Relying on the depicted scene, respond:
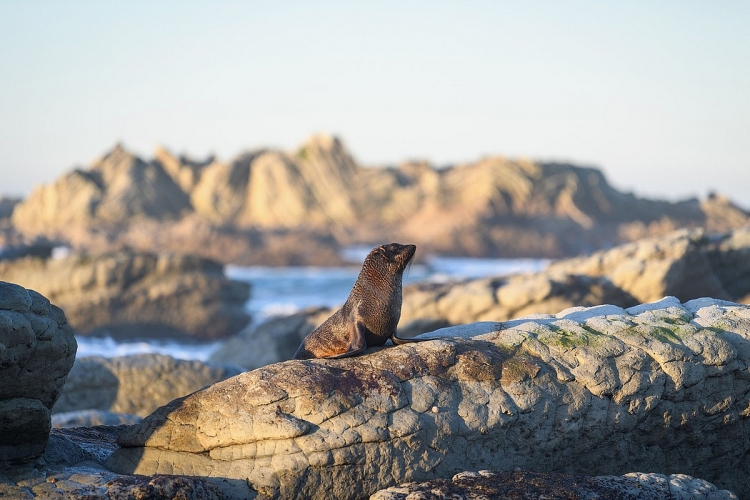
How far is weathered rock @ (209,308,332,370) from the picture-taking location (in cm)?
1727

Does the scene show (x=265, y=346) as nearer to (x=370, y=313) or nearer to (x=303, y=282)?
(x=370, y=313)

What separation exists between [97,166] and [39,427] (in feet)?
178

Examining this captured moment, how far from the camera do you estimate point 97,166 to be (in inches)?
2280

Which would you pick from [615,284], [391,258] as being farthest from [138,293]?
[391,258]

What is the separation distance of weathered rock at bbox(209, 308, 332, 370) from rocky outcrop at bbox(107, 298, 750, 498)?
379 inches

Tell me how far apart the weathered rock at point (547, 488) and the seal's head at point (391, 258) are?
201cm

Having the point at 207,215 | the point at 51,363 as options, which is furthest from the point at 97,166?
the point at 51,363

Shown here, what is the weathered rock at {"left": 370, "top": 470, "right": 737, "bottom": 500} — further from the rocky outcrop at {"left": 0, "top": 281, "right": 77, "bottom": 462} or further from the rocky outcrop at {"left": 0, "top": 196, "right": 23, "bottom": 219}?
the rocky outcrop at {"left": 0, "top": 196, "right": 23, "bottom": 219}

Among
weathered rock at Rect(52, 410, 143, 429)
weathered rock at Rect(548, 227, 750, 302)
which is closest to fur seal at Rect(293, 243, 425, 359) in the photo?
weathered rock at Rect(52, 410, 143, 429)

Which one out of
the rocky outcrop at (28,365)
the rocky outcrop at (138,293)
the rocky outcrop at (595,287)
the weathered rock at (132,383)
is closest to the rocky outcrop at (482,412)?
the rocky outcrop at (28,365)

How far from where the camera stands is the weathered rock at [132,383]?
12602 mm

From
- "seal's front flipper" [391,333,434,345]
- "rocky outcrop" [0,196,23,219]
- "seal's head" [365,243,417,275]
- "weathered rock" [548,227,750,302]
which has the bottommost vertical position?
"rocky outcrop" [0,196,23,219]

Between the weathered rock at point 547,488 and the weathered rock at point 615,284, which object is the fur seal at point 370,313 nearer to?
the weathered rock at point 547,488

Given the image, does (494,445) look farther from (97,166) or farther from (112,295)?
(97,166)
